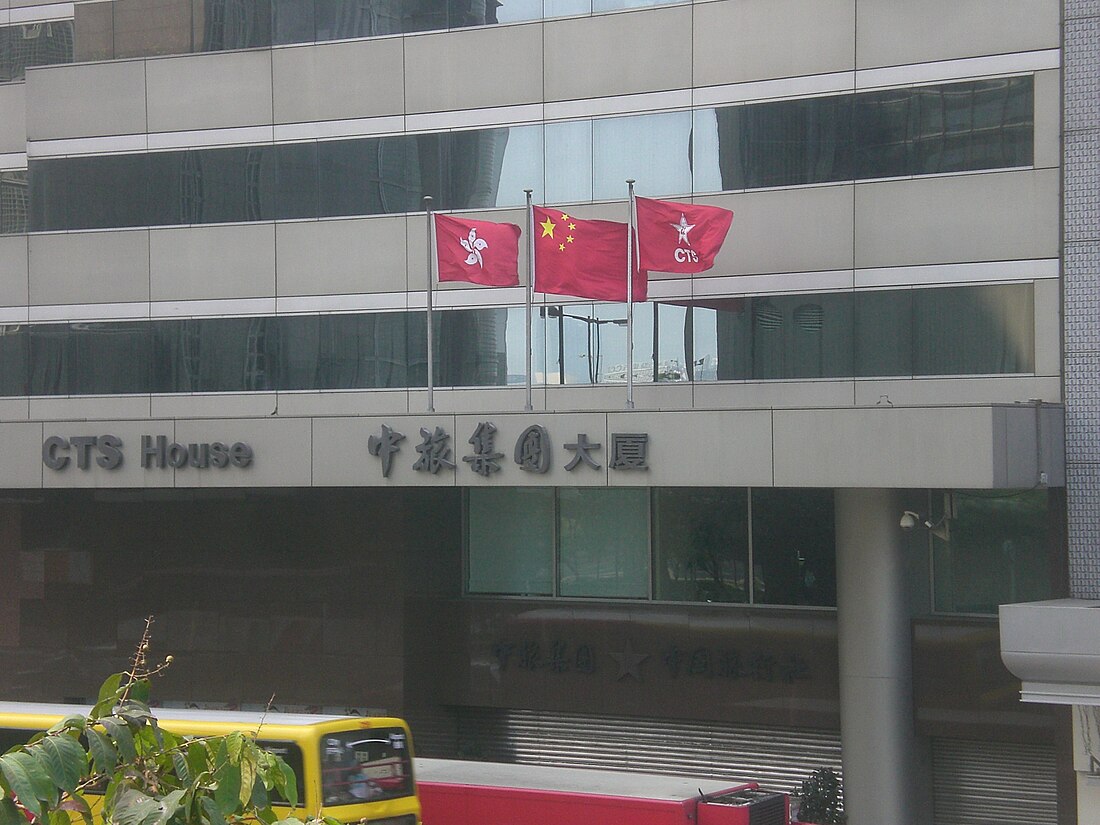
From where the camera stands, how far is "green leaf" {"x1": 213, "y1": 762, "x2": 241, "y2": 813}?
4.20 metres

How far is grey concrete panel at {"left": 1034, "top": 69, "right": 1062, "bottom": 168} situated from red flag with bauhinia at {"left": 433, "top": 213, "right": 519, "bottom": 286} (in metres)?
7.37

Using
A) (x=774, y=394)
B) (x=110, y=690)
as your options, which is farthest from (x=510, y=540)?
(x=110, y=690)

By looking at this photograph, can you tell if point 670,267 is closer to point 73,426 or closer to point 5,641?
point 73,426

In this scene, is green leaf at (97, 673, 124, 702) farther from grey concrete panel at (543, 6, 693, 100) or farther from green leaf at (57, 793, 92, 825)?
grey concrete panel at (543, 6, 693, 100)

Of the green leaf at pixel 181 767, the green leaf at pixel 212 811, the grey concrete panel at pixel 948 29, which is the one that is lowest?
the green leaf at pixel 212 811

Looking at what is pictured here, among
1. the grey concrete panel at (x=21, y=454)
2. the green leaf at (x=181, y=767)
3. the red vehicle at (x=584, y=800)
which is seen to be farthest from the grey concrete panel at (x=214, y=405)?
the green leaf at (x=181, y=767)

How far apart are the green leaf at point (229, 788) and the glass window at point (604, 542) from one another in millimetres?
18713

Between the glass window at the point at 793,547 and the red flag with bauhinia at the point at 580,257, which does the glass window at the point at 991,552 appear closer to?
the glass window at the point at 793,547

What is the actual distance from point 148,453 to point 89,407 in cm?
363

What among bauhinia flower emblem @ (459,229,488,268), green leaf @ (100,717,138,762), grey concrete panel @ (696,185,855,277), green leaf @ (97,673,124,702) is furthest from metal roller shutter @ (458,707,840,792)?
green leaf @ (100,717,138,762)

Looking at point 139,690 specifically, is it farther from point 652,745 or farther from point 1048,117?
point 652,745

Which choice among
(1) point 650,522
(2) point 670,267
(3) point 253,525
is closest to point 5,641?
(3) point 253,525

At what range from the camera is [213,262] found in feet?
77.8

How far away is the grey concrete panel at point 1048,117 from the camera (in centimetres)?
1845
